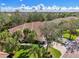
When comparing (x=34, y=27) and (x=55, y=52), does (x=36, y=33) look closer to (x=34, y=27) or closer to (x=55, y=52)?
(x=34, y=27)

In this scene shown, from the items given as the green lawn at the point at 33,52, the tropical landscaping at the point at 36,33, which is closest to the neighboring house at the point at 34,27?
the tropical landscaping at the point at 36,33

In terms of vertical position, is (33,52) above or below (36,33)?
below

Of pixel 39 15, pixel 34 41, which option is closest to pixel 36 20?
pixel 39 15

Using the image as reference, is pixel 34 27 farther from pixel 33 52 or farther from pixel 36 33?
pixel 33 52

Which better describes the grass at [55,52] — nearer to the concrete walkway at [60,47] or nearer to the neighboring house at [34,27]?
the concrete walkway at [60,47]

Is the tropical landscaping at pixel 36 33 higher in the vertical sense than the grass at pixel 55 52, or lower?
higher

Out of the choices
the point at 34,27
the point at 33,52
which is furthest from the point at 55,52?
the point at 34,27

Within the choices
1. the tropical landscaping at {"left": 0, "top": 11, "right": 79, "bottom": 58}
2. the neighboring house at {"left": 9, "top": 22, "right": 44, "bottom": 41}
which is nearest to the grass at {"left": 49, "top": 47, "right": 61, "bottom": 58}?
the tropical landscaping at {"left": 0, "top": 11, "right": 79, "bottom": 58}

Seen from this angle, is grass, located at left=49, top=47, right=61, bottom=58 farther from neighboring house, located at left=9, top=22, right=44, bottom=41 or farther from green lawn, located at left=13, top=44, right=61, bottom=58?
neighboring house, located at left=9, top=22, right=44, bottom=41

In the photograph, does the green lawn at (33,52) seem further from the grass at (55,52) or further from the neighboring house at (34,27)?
the neighboring house at (34,27)
